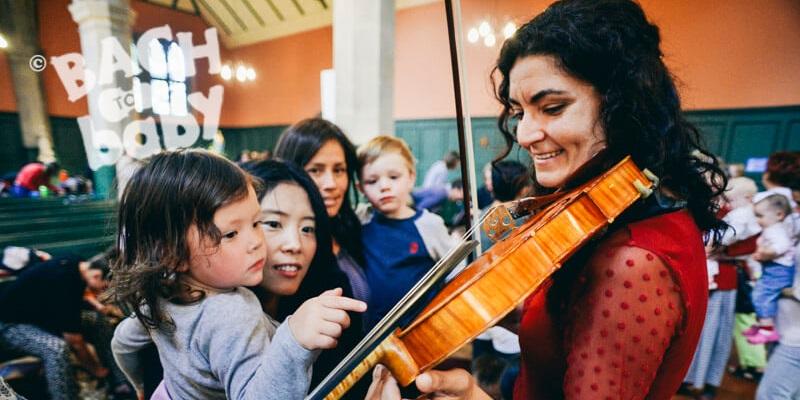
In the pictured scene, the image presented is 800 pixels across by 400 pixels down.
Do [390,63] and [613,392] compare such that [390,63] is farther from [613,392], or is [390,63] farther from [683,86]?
[613,392]

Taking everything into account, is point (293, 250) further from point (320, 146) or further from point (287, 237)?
point (320, 146)

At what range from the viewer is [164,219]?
2.57 feet

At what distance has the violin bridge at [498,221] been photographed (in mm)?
792

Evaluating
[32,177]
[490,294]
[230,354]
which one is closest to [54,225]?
[32,177]

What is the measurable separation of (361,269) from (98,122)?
126 centimetres

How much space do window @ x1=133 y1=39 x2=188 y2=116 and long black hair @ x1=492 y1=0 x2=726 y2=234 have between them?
145 cm

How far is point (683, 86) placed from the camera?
81cm

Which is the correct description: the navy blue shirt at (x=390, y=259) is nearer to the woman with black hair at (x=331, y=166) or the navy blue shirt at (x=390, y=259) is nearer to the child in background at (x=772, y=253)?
the woman with black hair at (x=331, y=166)

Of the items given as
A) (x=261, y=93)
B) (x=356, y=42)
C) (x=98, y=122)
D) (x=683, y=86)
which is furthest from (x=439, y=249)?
(x=261, y=93)

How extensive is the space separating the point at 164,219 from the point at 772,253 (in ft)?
11.1

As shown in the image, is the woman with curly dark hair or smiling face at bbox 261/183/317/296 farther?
smiling face at bbox 261/183/317/296

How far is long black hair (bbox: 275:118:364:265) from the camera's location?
153 cm

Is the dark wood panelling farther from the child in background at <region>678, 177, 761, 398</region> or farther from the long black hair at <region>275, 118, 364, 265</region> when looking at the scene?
the child in background at <region>678, 177, 761, 398</region>

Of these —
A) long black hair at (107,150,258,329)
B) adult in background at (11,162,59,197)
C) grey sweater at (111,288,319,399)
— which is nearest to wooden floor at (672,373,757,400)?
grey sweater at (111,288,319,399)
